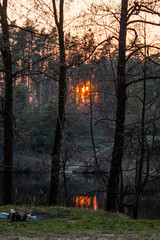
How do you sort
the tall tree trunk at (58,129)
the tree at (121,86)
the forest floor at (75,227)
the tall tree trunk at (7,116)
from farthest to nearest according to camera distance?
the tall tree trunk at (58,129) < the tall tree trunk at (7,116) < the tree at (121,86) < the forest floor at (75,227)

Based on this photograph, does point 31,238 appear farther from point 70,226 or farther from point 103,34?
point 103,34

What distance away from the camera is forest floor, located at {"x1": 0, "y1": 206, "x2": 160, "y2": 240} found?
536cm

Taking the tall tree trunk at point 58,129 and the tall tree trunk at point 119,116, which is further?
the tall tree trunk at point 58,129

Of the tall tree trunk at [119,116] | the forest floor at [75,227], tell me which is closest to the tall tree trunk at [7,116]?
the forest floor at [75,227]

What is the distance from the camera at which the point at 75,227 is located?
250 inches

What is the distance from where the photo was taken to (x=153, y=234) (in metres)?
5.69

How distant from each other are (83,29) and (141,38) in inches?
76.0

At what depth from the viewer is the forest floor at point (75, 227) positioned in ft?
17.6

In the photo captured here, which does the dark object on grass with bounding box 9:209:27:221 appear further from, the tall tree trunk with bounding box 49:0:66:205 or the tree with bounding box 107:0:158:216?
the tall tree trunk with bounding box 49:0:66:205

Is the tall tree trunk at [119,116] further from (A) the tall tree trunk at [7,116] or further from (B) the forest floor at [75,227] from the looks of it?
(A) the tall tree trunk at [7,116]

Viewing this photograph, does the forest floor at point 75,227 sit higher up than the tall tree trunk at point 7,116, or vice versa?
the tall tree trunk at point 7,116

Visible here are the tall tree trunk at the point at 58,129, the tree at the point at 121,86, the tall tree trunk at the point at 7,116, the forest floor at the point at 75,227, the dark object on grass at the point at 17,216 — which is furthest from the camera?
the tall tree trunk at the point at 58,129

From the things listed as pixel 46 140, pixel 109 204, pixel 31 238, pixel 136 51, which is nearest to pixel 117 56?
pixel 136 51

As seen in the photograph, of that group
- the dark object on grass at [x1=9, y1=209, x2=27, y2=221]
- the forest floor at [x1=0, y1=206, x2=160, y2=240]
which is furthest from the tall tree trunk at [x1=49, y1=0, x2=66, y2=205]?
the dark object on grass at [x1=9, y1=209, x2=27, y2=221]
